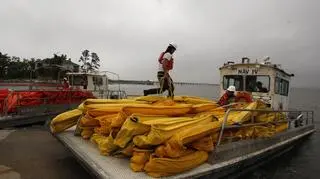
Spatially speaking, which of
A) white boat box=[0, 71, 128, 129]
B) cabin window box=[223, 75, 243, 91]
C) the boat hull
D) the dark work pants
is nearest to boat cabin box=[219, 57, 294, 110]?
cabin window box=[223, 75, 243, 91]

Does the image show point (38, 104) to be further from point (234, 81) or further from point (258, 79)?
point (258, 79)

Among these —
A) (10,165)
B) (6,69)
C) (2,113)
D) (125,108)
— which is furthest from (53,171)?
(6,69)

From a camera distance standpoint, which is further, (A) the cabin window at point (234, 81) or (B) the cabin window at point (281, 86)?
(A) the cabin window at point (234, 81)

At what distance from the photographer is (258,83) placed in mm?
13180

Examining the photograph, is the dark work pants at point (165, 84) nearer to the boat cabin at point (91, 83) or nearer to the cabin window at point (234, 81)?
the cabin window at point (234, 81)

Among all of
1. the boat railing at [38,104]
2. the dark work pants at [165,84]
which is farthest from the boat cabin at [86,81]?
the dark work pants at [165,84]

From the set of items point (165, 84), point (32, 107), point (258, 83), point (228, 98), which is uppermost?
point (258, 83)

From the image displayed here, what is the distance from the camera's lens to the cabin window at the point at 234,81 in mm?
13491

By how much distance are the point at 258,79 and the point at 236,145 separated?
6.81 meters

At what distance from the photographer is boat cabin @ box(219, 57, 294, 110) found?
42.2 ft

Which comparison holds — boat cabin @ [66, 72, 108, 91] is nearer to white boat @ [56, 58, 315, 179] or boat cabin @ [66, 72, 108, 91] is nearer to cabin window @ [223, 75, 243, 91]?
white boat @ [56, 58, 315, 179]

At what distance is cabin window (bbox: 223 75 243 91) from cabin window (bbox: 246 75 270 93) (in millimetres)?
288

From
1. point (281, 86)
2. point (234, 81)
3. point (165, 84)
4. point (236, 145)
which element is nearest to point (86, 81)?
point (234, 81)

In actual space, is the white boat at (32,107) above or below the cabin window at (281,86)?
below
